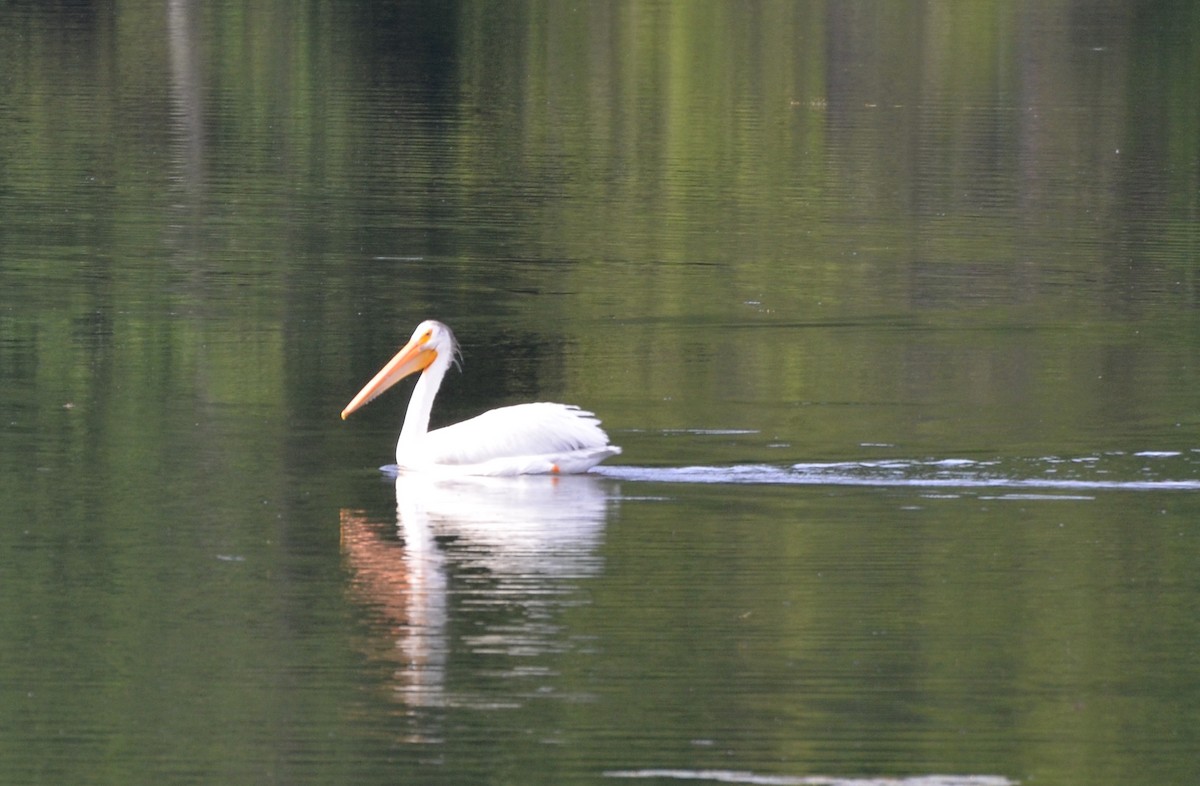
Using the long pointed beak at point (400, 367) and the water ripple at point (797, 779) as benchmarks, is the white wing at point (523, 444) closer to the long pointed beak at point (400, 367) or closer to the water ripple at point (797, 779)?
the long pointed beak at point (400, 367)

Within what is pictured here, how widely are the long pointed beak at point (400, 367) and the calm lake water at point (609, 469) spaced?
0.32m

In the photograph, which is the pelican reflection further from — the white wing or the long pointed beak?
the long pointed beak

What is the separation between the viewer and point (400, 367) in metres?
15.2

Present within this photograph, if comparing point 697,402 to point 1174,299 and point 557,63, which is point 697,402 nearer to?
point 1174,299

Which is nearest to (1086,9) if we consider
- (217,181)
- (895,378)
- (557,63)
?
(557,63)

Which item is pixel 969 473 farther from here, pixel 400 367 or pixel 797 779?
pixel 797 779

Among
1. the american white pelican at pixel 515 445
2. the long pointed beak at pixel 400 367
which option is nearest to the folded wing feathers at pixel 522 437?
the american white pelican at pixel 515 445

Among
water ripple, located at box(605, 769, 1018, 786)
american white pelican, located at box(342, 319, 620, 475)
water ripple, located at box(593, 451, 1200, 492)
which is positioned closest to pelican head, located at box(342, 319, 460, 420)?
american white pelican, located at box(342, 319, 620, 475)

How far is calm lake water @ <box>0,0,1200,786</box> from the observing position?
9.55 m

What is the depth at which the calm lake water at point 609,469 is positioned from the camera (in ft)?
31.3

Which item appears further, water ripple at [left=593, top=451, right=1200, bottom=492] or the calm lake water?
water ripple at [left=593, top=451, right=1200, bottom=492]

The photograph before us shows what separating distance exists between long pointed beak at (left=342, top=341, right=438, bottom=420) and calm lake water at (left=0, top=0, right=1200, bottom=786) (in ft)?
1.05

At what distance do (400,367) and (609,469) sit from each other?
5.41ft

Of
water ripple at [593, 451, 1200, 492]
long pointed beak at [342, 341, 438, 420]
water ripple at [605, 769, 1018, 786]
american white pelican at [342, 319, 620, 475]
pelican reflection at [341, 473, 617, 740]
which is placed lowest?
water ripple at [605, 769, 1018, 786]
